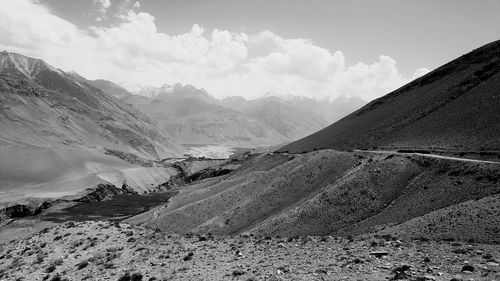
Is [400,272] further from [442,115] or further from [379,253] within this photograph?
[442,115]

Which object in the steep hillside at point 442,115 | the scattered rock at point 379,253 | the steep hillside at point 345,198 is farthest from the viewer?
the steep hillside at point 442,115

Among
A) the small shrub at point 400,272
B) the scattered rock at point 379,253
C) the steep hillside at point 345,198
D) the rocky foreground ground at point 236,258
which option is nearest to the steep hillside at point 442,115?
the steep hillside at point 345,198

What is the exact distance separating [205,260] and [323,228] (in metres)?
24.1

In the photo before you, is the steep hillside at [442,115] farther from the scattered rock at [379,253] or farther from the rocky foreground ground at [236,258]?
the scattered rock at [379,253]

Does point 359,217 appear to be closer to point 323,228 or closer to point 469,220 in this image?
point 323,228

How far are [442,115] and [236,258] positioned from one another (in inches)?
2917

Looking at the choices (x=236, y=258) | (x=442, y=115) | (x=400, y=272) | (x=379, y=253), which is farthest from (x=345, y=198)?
(x=442, y=115)

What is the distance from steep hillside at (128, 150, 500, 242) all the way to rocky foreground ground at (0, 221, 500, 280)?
313 inches

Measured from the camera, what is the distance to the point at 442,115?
83812 mm

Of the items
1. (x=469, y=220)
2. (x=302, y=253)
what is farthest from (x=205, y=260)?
(x=469, y=220)

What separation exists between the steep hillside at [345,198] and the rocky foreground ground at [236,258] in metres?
7.96

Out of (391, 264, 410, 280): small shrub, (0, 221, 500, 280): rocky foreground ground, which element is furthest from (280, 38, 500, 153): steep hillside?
(391, 264, 410, 280): small shrub

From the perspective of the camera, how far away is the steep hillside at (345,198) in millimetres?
42156

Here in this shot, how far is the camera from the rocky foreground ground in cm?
2084
